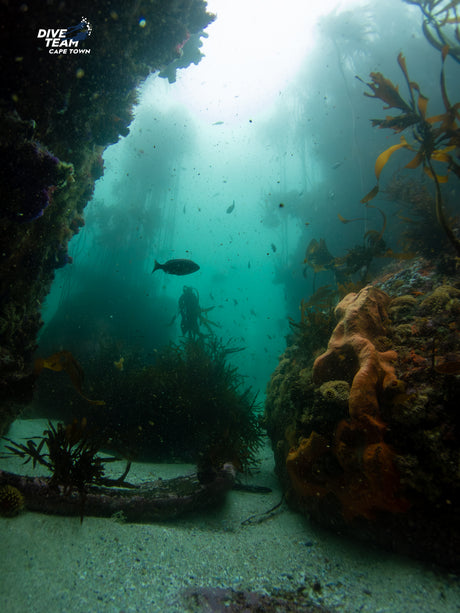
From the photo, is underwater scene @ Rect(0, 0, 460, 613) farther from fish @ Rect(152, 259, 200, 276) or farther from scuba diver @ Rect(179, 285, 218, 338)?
scuba diver @ Rect(179, 285, 218, 338)

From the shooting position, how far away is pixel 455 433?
1905 mm

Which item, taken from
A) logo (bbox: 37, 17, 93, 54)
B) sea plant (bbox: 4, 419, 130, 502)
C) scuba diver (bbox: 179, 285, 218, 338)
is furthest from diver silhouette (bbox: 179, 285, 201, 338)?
logo (bbox: 37, 17, 93, 54)

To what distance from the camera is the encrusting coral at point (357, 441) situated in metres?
2.07

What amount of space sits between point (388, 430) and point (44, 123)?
5491 millimetres

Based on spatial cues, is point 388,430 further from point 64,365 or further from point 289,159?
point 289,159

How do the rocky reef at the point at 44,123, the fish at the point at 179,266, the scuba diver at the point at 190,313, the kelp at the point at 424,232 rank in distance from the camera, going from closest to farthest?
the rocky reef at the point at 44,123, the kelp at the point at 424,232, the fish at the point at 179,266, the scuba diver at the point at 190,313

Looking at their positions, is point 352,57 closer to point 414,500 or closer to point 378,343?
point 378,343

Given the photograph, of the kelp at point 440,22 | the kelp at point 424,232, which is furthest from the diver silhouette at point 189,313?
the kelp at point 440,22

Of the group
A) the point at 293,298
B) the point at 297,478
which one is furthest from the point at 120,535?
the point at 293,298

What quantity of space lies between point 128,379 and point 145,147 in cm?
2394

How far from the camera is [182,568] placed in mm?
2070

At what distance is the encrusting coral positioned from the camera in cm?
207

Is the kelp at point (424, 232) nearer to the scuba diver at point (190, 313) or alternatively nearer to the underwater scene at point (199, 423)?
the underwater scene at point (199, 423)

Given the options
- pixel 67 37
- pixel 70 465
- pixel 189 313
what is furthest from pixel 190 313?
pixel 67 37
